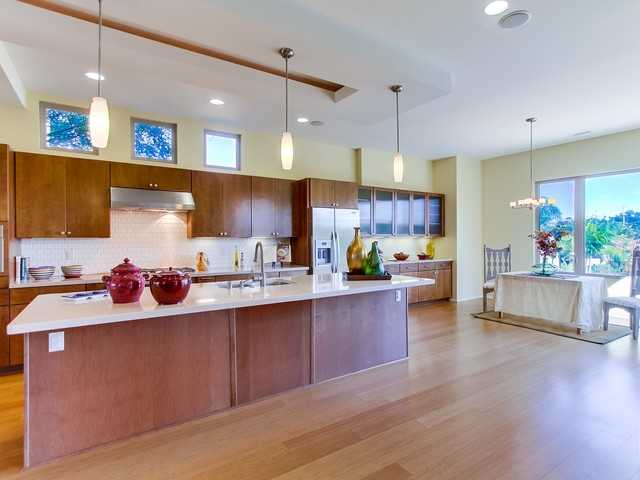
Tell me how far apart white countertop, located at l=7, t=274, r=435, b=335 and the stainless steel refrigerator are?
2.02m

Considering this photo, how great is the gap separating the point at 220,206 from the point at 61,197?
1.76 meters

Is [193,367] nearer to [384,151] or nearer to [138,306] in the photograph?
[138,306]

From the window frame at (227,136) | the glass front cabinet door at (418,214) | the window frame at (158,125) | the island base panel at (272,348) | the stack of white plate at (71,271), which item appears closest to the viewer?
the island base panel at (272,348)

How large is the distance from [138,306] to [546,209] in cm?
694

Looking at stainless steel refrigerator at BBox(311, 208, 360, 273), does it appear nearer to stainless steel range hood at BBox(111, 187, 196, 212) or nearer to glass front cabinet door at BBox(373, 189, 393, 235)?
glass front cabinet door at BBox(373, 189, 393, 235)

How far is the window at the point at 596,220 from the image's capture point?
5461 mm

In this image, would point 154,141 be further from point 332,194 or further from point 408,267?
point 408,267

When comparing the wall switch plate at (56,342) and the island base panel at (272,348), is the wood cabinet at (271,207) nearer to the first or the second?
the island base panel at (272,348)

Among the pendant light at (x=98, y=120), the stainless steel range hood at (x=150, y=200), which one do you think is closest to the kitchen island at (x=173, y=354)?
the pendant light at (x=98, y=120)

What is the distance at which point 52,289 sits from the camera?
3480mm

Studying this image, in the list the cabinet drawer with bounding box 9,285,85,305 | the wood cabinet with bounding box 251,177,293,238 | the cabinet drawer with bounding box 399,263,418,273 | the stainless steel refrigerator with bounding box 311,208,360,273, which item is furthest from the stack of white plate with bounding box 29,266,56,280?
the cabinet drawer with bounding box 399,263,418,273

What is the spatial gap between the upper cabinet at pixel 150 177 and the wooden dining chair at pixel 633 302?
5730mm

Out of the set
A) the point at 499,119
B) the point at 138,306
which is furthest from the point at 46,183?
the point at 499,119

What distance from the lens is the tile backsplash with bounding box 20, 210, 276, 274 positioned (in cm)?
398
